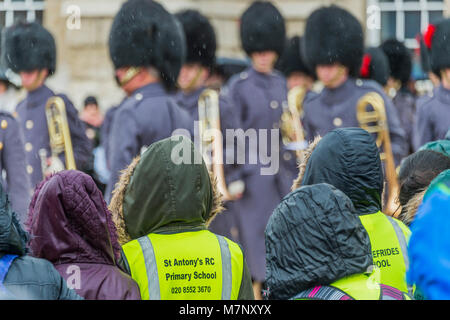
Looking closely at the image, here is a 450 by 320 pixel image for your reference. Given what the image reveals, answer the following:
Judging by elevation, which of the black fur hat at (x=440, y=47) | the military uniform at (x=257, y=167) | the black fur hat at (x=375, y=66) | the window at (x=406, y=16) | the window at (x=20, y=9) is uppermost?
the window at (x=20, y=9)

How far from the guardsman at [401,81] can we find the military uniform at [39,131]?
13.1 ft

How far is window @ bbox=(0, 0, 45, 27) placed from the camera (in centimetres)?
1441

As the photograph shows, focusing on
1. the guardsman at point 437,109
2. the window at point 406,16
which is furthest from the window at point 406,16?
the guardsman at point 437,109

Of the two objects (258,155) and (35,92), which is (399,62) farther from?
(35,92)

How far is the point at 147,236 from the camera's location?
3336 millimetres

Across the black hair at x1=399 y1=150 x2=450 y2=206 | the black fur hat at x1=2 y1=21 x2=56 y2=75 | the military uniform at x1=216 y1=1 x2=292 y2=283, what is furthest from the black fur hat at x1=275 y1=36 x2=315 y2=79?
the black hair at x1=399 y1=150 x2=450 y2=206

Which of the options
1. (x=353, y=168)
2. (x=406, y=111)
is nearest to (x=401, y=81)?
(x=406, y=111)

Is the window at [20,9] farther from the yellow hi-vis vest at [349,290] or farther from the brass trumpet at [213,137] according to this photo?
the yellow hi-vis vest at [349,290]

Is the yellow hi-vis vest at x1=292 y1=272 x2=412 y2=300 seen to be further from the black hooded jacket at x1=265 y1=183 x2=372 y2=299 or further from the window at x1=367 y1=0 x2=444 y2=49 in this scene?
the window at x1=367 y1=0 x2=444 y2=49

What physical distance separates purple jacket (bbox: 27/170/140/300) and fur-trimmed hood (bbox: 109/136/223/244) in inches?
11.4

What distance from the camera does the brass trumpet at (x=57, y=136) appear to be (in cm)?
672

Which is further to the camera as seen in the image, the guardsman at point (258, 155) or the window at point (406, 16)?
the window at point (406, 16)

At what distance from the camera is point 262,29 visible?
29.1 feet

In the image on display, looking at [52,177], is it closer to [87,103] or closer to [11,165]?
[11,165]
